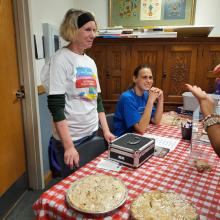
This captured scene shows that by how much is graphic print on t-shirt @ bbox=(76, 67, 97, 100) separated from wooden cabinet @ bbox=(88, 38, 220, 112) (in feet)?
3.93

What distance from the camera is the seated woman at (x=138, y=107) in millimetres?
1763

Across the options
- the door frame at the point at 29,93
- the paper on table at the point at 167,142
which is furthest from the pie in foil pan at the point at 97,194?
the door frame at the point at 29,93

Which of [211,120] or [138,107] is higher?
[211,120]

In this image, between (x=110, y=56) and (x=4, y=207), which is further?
(x=110, y=56)

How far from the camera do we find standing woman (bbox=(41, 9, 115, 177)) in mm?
1312

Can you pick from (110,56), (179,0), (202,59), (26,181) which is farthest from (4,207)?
(179,0)

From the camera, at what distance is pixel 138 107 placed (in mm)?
1920

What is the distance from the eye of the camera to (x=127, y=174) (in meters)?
1.10

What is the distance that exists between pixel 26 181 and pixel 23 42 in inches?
49.2

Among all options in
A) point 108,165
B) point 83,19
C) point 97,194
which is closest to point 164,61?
point 83,19

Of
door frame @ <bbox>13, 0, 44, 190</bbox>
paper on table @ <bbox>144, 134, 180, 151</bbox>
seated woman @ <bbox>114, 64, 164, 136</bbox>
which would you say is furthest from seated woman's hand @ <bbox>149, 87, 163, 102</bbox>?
door frame @ <bbox>13, 0, 44, 190</bbox>

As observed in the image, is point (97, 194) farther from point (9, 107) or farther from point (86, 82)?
point (9, 107)

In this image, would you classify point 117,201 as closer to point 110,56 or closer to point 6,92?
point 6,92

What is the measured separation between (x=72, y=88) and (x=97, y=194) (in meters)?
0.68
